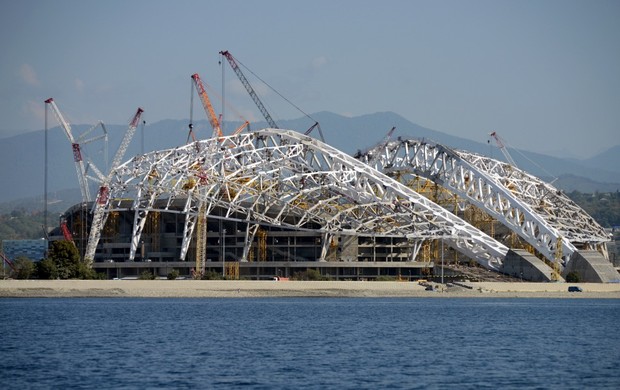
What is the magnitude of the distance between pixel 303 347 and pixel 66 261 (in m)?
71.1

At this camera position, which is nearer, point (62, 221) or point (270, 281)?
point (270, 281)

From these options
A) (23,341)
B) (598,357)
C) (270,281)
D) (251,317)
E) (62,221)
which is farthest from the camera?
(62,221)

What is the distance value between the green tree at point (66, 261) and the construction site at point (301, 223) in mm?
14783

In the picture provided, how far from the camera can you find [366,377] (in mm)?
55781

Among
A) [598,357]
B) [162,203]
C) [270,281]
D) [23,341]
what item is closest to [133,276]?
[162,203]

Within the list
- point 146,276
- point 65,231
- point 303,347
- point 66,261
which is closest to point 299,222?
point 146,276

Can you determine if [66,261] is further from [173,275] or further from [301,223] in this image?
[301,223]

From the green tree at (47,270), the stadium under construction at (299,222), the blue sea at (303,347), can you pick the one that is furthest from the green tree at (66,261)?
the blue sea at (303,347)

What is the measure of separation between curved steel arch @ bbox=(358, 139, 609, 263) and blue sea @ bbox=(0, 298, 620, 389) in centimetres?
4309

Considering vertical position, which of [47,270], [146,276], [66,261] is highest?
[66,261]

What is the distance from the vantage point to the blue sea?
54625 mm

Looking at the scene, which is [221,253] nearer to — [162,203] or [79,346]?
[162,203]

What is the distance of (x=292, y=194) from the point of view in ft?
486

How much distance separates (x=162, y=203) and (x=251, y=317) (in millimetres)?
65077
